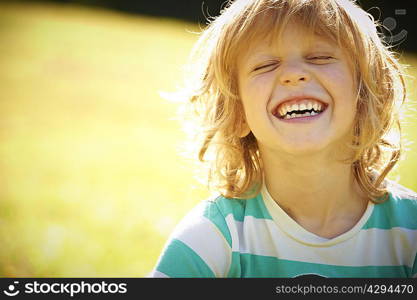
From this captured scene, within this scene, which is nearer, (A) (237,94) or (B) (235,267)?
(B) (235,267)

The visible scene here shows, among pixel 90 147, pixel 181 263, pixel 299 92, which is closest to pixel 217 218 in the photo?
pixel 181 263

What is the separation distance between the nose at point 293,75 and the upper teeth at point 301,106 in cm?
6

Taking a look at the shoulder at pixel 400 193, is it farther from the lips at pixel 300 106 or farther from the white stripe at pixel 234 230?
the white stripe at pixel 234 230

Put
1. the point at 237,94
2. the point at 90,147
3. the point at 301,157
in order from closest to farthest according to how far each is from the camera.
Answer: the point at 301,157, the point at 237,94, the point at 90,147

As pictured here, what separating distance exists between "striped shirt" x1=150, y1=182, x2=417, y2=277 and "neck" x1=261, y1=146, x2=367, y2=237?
0.04 meters

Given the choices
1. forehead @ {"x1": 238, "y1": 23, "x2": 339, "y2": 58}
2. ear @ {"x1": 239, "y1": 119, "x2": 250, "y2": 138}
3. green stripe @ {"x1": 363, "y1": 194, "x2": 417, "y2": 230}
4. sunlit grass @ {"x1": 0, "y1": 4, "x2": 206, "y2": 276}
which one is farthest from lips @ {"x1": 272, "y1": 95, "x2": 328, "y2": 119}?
sunlit grass @ {"x1": 0, "y1": 4, "x2": 206, "y2": 276}

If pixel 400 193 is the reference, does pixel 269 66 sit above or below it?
above

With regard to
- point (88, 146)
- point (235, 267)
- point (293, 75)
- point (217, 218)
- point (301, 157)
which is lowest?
point (88, 146)

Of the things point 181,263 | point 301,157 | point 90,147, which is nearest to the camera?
point 181,263

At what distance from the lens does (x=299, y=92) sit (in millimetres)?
1423

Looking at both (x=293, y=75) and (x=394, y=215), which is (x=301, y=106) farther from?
(x=394, y=215)

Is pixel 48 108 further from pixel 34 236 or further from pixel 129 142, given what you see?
pixel 34 236

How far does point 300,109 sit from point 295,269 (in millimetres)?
424

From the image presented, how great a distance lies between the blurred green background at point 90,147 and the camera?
2.16m
